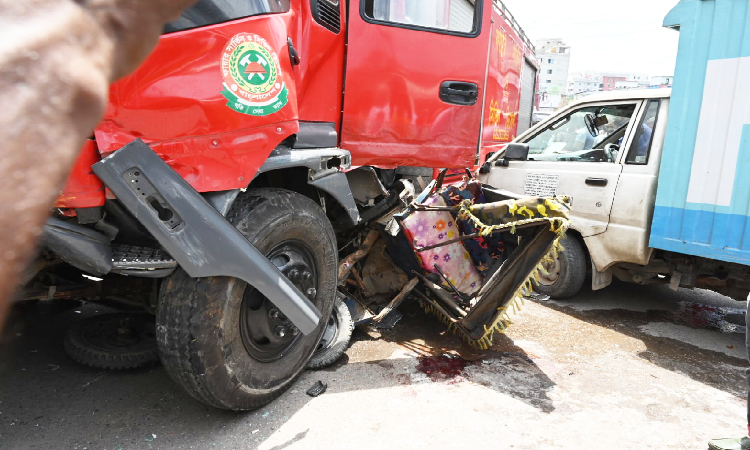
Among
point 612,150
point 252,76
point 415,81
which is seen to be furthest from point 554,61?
point 252,76

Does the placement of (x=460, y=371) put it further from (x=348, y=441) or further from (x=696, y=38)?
(x=696, y=38)

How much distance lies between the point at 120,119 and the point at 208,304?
81cm

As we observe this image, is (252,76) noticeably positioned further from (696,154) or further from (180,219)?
(696,154)

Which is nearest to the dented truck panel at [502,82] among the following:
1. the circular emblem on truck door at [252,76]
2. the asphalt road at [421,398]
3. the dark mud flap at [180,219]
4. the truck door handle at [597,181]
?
the truck door handle at [597,181]

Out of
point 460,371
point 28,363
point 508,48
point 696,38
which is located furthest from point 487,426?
point 508,48

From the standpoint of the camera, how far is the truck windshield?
1.88 meters

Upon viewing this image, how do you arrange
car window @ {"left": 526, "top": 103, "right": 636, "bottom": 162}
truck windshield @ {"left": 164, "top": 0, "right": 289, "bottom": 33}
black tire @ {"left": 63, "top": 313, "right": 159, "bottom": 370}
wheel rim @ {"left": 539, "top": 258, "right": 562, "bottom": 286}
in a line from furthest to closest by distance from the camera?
wheel rim @ {"left": 539, "top": 258, "right": 562, "bottom": 286} → car window @ {"left": 526, "top": 103, "right": 636, "bottom": 162} → black tire @ {"left": 63, "top": 313, "right": 159, "bottom": 370} → truck windshield @ {"left": 164, "top": 0, "right": 289, "bottom": 33}

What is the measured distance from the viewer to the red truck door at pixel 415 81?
289 cm

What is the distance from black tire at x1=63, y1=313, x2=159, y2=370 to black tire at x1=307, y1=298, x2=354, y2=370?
0.92 metres

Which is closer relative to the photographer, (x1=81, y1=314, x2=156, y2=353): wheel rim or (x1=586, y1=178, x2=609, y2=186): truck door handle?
(x1=81, y1=314, x2=156, y2=353): wheel rim

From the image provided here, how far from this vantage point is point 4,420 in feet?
7.23

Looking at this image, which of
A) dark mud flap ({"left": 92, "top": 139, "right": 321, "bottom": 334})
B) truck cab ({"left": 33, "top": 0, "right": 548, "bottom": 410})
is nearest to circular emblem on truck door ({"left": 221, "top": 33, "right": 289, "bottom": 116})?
truck cab ({"left": 33, "top": 0, "right": 548, "bottom": 410})

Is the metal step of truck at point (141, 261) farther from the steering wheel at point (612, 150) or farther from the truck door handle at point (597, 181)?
the steering wheel at point (612, 150)

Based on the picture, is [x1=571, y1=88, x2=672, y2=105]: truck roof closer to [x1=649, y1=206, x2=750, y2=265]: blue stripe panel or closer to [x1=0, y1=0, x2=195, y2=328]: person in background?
[x1=649, y1=206, x2=750, y2=265]: blue stripe panel
